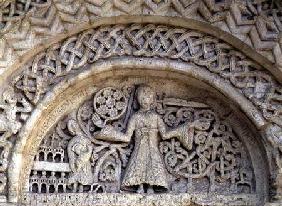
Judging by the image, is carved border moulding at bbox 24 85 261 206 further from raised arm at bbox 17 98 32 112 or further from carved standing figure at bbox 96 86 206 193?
raised arm at bbox 17 98 32 112

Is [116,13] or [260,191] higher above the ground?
[116,13]

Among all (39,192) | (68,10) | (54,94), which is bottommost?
(39,192)

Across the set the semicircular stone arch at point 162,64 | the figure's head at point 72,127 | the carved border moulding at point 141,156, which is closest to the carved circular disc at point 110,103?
the carved border moulding at point 141,156

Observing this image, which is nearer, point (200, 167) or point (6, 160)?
point (6, 160)

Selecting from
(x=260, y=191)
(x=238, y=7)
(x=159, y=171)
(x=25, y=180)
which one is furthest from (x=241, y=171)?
(x=25, y=180)

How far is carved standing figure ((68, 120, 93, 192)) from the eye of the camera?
24.1 ft

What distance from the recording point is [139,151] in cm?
748

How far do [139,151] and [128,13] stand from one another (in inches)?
54.3

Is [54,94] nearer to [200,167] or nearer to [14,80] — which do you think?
[14,80]

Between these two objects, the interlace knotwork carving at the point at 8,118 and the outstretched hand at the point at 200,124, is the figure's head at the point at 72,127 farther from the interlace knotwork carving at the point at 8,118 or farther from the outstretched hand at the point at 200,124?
the outstretched hand at the point at 200,124

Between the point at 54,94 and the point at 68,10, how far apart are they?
2.70 ft

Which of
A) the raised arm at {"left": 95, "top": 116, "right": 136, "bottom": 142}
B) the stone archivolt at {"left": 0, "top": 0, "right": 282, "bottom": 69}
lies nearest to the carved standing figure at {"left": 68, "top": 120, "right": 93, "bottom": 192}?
the raised arm at {"left": 95, "top": 116, "right": 136, "bottom": 142}

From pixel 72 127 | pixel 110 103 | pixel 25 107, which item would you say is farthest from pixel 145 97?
pixel 25 107

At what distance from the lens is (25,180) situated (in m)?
7.21
